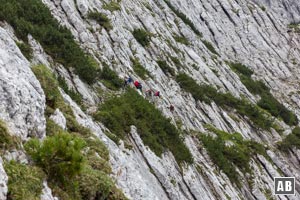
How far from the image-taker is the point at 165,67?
30547 mm

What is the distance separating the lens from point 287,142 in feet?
105

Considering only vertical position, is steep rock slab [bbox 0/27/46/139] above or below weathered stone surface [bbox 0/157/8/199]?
above

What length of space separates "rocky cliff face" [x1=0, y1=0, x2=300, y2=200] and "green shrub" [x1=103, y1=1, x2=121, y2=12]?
10.1 inches

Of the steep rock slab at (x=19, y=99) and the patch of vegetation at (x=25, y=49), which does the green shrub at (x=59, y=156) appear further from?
the patch of vegetation at (x=25, y=49)

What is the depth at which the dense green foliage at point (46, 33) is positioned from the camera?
17984 mm

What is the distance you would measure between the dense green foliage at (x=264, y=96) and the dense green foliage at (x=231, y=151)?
427 inches

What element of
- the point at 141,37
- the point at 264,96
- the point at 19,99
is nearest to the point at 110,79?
the point at 141,37

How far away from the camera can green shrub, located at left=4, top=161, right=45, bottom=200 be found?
6246mm

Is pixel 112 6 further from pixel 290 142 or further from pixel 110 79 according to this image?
pixel 290 142

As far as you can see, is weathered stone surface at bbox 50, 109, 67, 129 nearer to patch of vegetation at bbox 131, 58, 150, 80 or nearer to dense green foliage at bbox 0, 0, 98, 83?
dense green foliage at bbox 0, 0, 98, 83

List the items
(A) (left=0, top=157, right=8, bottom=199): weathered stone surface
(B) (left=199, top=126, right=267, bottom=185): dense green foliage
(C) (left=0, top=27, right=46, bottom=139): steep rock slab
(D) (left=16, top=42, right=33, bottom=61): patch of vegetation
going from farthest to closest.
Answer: (B) (left=199, top=126, right=267, bottom=185): dense green foliage → (D) (left=16, top=42, right=33, bottom=61): patch of vegetation → (C) (left=0, top=27, right=46, bottom=139): steep rock slab → (A) (left=0, top=157, right=8, bottom=199): weathered stone surface

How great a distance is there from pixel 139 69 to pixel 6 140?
771 inches

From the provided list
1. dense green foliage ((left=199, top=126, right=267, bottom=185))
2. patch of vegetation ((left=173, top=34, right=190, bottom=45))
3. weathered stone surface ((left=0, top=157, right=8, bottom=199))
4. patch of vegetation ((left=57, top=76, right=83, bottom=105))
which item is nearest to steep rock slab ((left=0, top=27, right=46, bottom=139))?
weathered stone surface ((left=0, top=157, right=8, bottom=199))

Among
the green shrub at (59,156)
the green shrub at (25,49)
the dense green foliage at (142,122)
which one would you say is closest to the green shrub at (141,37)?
the dense green foliage at (142,122)
